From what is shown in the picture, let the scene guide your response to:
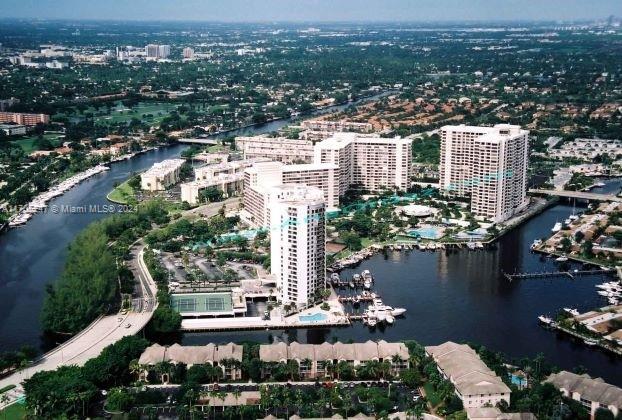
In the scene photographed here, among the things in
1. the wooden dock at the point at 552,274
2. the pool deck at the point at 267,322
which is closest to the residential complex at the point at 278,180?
the wooden dock at the point at 552,274

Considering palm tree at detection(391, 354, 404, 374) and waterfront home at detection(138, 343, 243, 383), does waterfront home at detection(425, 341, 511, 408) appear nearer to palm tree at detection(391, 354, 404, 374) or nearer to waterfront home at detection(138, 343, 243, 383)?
palm tree at detection(391, 354, 404, 374)

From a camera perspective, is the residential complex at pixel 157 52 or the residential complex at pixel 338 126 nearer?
the residential complex at pixel 338 126

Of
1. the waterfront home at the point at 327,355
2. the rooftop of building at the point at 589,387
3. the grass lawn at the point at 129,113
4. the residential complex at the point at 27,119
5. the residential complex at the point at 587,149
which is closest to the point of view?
the rooftop of building at the point at 589,387

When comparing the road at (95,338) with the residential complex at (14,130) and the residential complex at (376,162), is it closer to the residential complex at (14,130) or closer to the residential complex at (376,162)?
the residential complex at (376,162)

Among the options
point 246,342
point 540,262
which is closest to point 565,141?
point 540,262

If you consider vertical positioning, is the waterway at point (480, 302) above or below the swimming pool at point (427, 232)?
below

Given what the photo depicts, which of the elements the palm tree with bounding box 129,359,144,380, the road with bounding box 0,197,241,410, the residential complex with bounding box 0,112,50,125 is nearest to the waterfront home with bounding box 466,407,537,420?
the palm tree with bounding box 129,359,144,380

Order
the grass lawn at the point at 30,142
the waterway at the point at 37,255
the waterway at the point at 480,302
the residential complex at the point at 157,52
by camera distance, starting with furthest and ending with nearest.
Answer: the residential complex at the point at 157,52
the grass lawn at the point at 30,142
the waterway at the point at 37,255
the waterway at the point at 480,302
